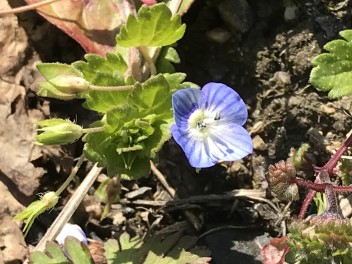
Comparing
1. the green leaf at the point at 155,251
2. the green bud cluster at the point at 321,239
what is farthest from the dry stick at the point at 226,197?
the green bud cluster at the point at 321,239

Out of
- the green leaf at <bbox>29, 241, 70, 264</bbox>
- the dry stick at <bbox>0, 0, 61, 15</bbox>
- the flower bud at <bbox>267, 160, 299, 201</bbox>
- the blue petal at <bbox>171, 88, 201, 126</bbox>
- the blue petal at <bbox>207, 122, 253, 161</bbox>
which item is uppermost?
the dry stick at <bbox>0, 0, 61, 15</bbox>

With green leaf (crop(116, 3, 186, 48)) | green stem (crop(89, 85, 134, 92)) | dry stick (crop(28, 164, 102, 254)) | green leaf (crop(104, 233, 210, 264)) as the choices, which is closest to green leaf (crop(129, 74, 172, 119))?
green stem (crop(89, 85, 134, 92))

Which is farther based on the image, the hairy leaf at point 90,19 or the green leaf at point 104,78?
the hairy leaf at point 90,19

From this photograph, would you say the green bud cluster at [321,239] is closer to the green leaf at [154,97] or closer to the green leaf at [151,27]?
the green leaf at [154,97]

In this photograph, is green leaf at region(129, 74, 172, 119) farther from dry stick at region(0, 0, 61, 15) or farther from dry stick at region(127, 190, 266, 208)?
dry stick at region(0, 0, 61, 15)

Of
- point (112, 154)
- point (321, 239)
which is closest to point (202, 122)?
point (112, 154)

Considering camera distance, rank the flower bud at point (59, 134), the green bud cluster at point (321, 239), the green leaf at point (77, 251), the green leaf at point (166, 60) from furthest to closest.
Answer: the green leaf at point (166, 60), the green leaf at point (77, 251), the flower bud at point (59, 134), the green bud cluster at point (321, 239)

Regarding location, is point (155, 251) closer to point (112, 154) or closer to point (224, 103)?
point (112, 154)

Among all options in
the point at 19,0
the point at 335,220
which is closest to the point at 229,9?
the point at 19,0
